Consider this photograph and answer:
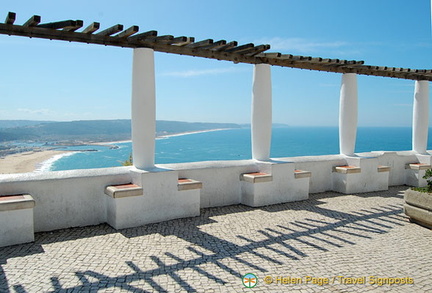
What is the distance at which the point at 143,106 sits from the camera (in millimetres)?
6715

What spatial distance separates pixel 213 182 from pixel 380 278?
418 cm

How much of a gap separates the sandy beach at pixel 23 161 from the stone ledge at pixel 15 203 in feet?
207

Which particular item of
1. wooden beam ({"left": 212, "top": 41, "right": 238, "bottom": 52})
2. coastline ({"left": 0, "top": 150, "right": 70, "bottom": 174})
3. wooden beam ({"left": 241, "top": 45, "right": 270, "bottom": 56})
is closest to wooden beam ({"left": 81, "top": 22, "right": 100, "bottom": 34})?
wooden beam ({"left": 212, "top": 41, "right": 238, "bottom": 52})

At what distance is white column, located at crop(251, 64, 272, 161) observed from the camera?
8391 millimetres

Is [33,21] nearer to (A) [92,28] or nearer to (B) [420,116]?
(A) [92,28]

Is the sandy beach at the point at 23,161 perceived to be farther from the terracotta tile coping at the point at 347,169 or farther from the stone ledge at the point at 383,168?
the stone ledge at the point at 383,168

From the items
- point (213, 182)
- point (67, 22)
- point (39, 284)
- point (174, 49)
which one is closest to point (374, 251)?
point (213, 182)

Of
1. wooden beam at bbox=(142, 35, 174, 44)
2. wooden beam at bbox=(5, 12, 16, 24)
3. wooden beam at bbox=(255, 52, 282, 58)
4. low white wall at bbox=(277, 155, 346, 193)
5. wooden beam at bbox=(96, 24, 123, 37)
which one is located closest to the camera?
wooden beam at bbox=(5, 12, 16, 24)

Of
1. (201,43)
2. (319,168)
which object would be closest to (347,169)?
(319,168)

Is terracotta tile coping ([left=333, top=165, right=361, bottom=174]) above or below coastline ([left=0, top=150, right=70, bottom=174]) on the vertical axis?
above

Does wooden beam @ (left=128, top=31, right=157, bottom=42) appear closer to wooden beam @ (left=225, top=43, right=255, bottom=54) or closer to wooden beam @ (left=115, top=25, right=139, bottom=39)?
wooden beam @ (left=115, top=25, right=139, bottom=39)

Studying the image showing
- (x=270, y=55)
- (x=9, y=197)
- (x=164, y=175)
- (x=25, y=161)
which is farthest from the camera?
(x=25, y=161)

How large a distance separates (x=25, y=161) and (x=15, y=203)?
3249 inches

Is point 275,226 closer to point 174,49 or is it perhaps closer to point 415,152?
point 174,49
